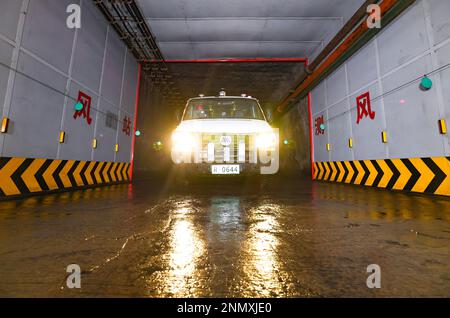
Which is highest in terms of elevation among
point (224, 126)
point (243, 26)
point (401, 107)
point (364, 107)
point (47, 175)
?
point (243, 26)

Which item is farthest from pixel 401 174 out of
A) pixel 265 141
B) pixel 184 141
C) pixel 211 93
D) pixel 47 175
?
pixel 211 93

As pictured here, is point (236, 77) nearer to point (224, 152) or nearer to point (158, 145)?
point (158, 145)

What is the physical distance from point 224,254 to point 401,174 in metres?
4.20

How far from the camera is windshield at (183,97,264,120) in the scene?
4.47 meters

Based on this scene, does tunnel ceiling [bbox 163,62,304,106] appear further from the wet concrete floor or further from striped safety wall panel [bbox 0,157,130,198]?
the wet concrete floor

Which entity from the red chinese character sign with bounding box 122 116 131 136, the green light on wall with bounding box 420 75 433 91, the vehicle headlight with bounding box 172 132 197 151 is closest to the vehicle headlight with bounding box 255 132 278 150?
the vehicle headlight with bounding box 172 132 197 151

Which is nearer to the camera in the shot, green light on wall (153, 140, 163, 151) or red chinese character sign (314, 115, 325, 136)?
red chinese character sign (314, 115, 325, 136)

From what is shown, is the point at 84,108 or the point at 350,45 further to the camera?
the point at 350,45

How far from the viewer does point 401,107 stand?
3.83 metres

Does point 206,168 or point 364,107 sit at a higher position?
point 364,107

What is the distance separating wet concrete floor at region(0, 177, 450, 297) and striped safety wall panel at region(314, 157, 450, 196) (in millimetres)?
1613

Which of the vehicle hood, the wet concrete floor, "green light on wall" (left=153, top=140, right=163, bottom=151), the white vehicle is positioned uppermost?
A: "green light on wall" (left=153, top=140, right=163, bottom=151)

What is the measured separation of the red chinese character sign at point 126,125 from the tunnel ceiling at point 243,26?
2757mm

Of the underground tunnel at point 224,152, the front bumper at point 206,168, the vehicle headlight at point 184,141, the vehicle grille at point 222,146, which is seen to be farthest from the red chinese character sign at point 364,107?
the vehicle headlight at point 184,141
